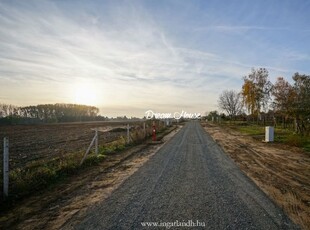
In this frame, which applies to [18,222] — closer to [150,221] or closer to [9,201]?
[9,201]

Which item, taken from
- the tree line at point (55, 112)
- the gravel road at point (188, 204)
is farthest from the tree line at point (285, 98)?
the tree line at point (55, 112)

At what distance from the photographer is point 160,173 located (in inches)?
382

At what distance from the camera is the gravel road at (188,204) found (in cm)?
509

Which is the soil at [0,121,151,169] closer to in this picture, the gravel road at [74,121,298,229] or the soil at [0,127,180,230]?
the soil at [0,127,180,230]

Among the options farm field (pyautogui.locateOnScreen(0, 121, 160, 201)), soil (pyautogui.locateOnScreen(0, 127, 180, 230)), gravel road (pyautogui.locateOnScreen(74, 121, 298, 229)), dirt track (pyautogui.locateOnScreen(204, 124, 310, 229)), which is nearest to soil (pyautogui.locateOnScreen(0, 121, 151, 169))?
farm field (pyautogui.locateOnScreen(0, 121, 160, 201))

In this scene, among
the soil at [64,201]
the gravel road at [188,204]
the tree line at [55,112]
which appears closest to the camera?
the gravel road at [188,204]

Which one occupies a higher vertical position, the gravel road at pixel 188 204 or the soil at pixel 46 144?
the gravel road at pixel 188 204

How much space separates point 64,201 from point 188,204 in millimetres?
3093

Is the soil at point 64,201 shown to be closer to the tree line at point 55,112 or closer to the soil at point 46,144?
the soil at point 46,144

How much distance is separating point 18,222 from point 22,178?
3.10m

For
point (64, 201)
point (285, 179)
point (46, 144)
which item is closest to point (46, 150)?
point (46, 144)

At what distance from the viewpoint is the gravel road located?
5.09 m

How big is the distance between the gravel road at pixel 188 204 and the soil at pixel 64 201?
1.23 feet

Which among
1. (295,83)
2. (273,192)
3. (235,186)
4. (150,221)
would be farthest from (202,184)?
(295,83)
